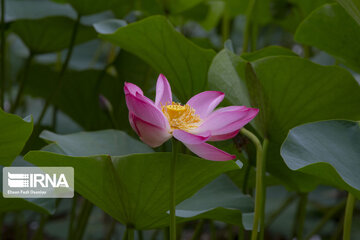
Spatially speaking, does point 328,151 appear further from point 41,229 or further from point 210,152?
point 41,229

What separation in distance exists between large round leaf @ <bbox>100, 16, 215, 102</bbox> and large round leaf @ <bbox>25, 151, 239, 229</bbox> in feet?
0.59

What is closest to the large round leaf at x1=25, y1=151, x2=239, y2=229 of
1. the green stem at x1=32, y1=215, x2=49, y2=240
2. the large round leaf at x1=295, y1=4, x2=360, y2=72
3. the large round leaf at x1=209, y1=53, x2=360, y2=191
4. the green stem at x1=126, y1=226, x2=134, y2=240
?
the green stem at x1=126, y1=226, x2=134, y2=240

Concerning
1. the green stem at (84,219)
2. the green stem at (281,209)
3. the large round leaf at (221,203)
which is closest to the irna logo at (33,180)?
the large round leaf at (221,203)

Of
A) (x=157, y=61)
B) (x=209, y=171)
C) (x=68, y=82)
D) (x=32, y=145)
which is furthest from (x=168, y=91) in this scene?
(x=68, y=82)

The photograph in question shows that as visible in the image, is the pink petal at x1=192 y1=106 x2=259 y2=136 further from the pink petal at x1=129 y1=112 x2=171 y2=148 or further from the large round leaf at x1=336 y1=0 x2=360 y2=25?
the large round leaf at x1=336 y1=0 x2=360 y2=25

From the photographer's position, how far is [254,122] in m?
0.51

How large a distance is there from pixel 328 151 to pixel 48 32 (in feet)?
1.94

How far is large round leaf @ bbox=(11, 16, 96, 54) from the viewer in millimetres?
831

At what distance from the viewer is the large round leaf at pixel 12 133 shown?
0.42 metres

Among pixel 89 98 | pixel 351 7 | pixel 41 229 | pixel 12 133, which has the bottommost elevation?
pixel 41 229

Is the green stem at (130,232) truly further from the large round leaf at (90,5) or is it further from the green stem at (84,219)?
the large round leaf at (90,5)

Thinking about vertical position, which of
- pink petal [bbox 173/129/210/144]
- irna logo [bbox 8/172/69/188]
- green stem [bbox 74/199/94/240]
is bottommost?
green stem [bbox 74/199/94/240]

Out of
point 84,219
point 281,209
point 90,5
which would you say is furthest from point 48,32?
point 281,209

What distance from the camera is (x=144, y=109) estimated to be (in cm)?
34
